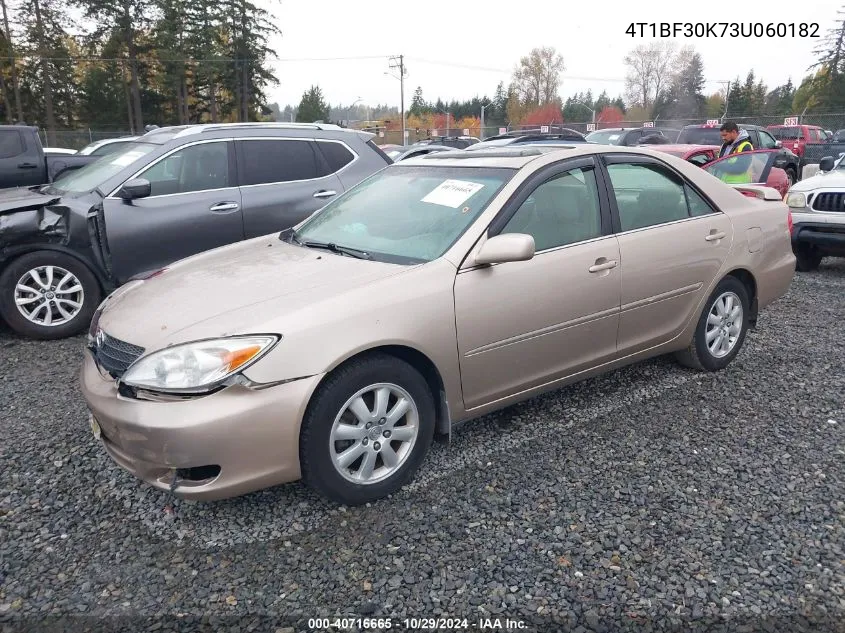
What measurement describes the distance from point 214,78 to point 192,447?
4578cm

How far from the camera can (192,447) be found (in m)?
2.58

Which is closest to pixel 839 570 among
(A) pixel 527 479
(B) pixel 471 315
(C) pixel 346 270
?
(A) pixel 527 479

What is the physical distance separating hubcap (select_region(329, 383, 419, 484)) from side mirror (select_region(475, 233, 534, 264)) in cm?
75

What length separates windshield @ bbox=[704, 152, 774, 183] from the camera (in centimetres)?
889

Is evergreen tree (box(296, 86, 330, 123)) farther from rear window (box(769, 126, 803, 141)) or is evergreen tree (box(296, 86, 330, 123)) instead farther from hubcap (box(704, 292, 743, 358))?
hubcap (box(704, 292, 743, 358))

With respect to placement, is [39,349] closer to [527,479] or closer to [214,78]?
[527,479]

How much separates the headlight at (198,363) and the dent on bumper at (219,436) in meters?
0.07

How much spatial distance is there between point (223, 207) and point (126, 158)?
39.5 inches

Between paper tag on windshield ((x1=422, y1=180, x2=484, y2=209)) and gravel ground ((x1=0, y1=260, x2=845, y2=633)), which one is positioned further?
paper tag on windshield ((x1=422, y1=180, x2=484, y2=209))

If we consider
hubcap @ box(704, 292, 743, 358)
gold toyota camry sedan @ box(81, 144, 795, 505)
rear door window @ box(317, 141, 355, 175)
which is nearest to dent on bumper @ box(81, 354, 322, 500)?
gold toyota camry sedan @ box(81, 144, 795, 505)

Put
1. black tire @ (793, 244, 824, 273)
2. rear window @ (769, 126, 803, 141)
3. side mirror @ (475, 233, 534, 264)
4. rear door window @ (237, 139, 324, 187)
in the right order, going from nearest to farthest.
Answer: side mirror @ (475, 233, 534, 264) < rear door window @ (237, 139, 324, 187) < black tire @ (793, 244, 824, 273) < rear window @ (769, 126, 803, 141)

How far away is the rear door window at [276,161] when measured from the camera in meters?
6.16

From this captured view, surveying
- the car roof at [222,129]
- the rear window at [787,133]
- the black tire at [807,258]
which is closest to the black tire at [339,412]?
the car roof at [222,129]

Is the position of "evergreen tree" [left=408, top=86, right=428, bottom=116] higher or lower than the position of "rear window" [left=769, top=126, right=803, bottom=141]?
higher
